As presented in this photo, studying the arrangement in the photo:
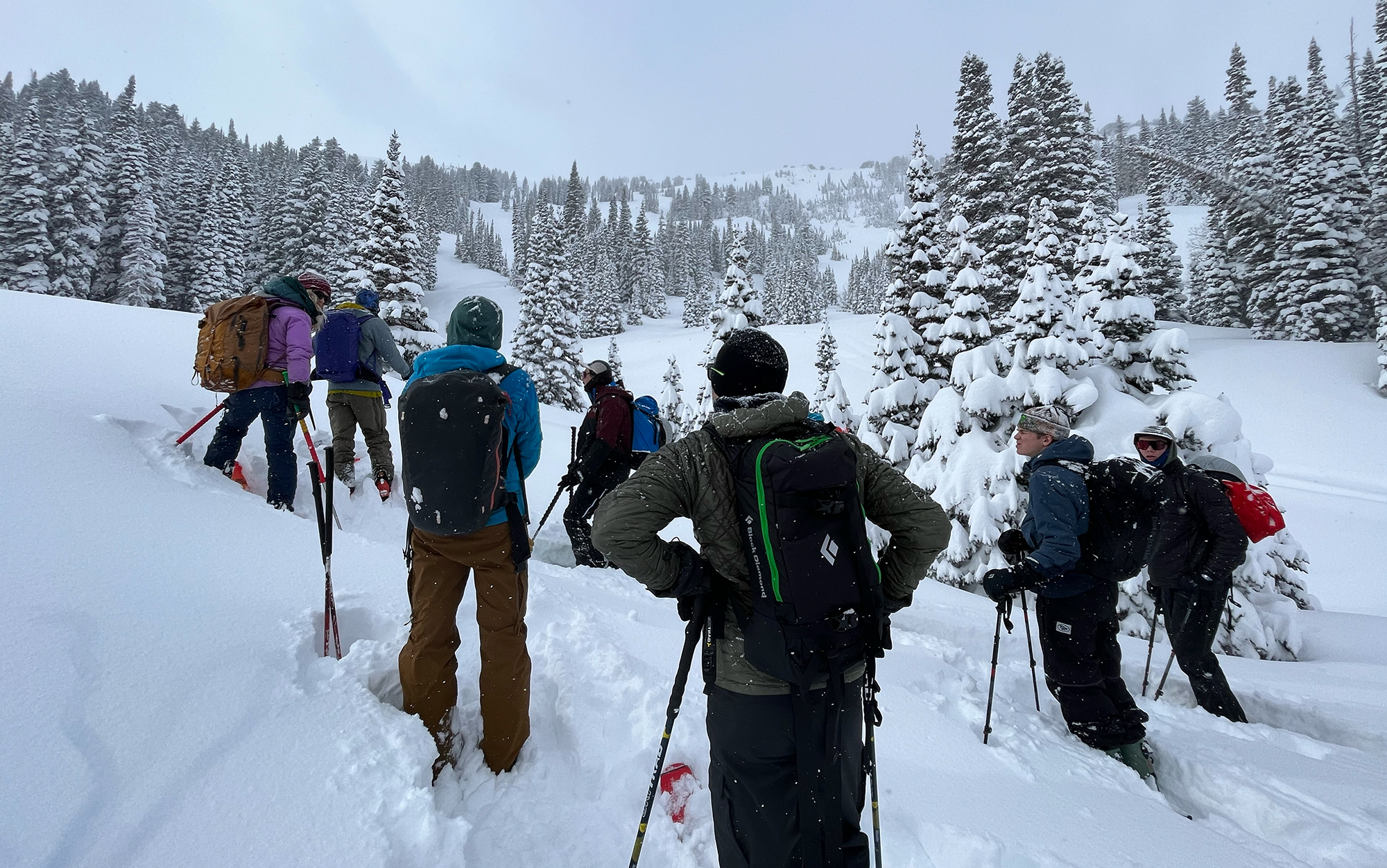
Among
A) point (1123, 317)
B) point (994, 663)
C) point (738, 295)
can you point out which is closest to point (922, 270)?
point (1123, 317)

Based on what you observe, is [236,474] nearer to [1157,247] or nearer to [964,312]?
[964,312]

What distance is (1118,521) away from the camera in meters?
4.38

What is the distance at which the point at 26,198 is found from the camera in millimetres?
31859

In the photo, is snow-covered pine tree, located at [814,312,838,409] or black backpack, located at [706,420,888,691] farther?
snow-covered pine tree, located at [814,312,838,409]

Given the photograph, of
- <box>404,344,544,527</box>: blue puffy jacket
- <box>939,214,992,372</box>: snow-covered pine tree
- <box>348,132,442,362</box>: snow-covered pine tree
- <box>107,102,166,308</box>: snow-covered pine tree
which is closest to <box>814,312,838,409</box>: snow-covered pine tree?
<box>939,214,992,372</box>: snow-covered pine tree

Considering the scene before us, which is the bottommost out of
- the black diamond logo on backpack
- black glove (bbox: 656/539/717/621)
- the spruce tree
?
black glove (bbox: 656/539/717/621)

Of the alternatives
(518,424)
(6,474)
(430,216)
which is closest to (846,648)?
(518,424)

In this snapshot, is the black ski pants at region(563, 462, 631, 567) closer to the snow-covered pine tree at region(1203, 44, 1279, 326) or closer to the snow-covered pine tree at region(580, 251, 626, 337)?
the snow-covered pine tree at region(1203, 44, 1279, 326)

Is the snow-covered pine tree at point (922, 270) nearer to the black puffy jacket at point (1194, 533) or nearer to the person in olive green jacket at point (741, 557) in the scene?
the black puffy jacket at point (1194, 533)

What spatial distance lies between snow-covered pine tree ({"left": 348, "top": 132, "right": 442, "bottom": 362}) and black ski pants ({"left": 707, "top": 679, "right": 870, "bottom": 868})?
24261 mm

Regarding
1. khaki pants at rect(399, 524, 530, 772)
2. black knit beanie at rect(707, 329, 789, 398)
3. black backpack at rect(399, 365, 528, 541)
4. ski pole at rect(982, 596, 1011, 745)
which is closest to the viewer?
black knit beanie at rect(707, 329, 789, 398)

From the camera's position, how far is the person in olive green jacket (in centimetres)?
234

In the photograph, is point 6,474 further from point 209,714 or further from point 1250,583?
point 1250,583

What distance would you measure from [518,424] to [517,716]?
171cm
